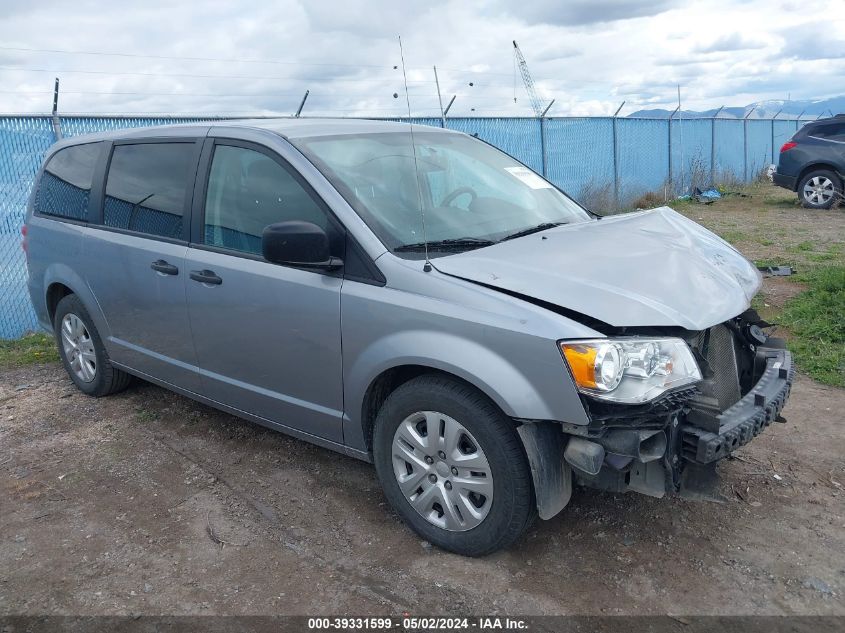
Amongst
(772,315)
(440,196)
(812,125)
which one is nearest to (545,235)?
(440,196)

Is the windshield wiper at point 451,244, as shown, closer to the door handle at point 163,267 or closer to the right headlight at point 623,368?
the right headlight at point 623,368

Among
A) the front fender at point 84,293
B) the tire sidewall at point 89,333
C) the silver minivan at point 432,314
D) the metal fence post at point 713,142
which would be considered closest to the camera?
the silver minivan at point 432,314

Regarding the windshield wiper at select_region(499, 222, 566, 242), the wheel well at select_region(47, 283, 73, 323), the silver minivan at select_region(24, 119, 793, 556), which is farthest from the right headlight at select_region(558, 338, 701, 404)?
the wheel well at select_region(47, 283, 73, 323)

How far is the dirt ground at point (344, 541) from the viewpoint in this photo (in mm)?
2920

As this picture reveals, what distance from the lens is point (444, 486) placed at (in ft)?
10.3

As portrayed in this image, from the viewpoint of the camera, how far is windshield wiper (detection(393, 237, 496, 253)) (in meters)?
3.31

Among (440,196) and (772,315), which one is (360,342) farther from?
(772,315)

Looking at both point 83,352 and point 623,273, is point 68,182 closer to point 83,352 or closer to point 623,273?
point 83,352

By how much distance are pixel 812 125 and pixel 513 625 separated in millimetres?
14824

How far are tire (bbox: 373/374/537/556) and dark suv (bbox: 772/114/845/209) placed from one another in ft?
46.0

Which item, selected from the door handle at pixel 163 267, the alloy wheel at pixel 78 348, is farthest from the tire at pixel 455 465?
the alloy wheel at pixel 78 348

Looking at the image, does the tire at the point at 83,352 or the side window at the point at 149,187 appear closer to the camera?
the side window at the point at 149,187

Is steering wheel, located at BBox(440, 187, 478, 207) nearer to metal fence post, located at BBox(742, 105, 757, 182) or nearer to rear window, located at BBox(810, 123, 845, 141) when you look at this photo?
rear window, located at BBox(810, 123, 845, 141)

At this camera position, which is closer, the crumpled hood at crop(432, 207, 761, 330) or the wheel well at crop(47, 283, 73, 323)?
the crumpled hood at crop(432, 207, 761, 330)
